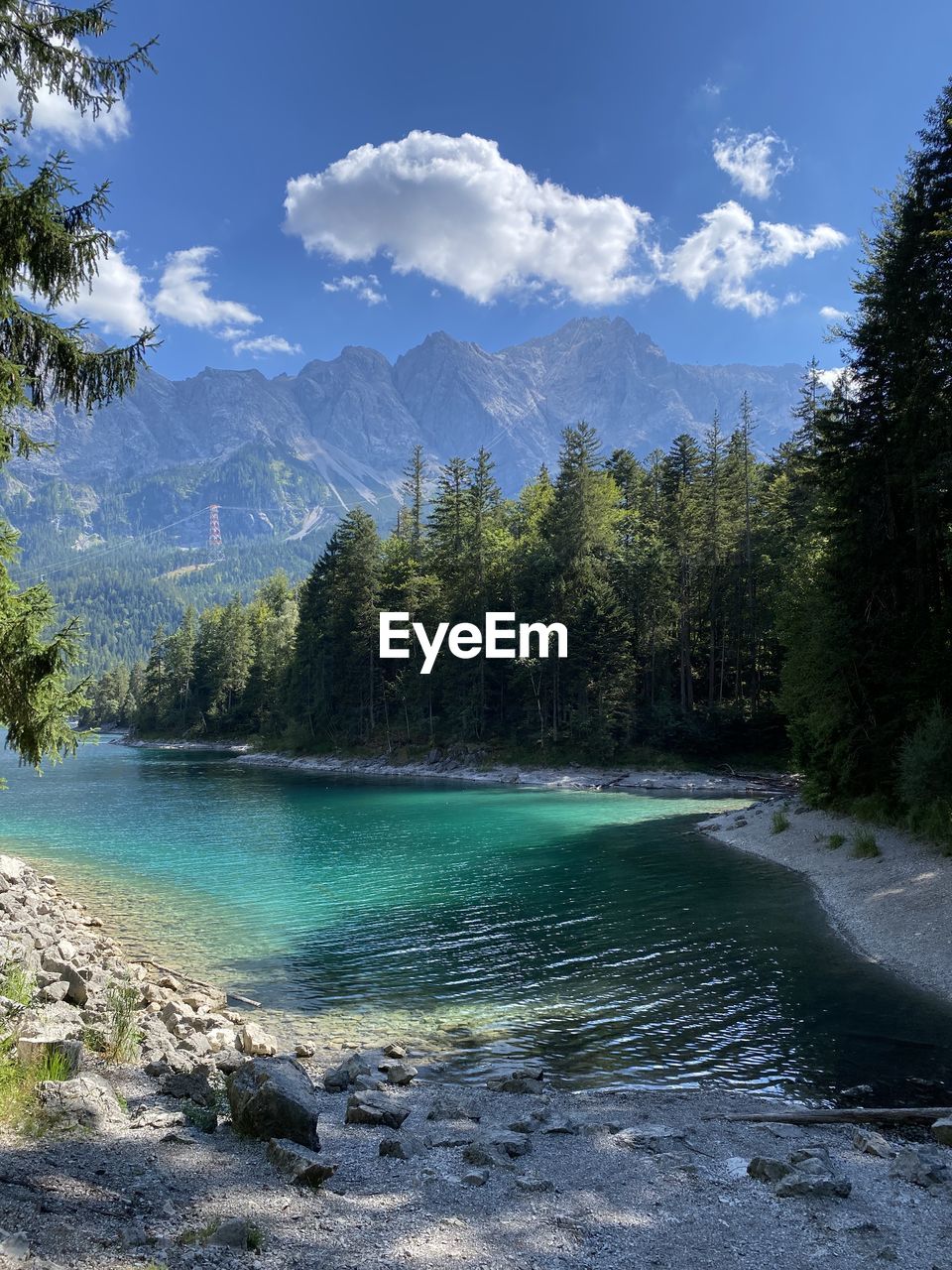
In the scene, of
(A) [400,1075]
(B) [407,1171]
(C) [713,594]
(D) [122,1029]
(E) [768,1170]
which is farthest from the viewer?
(C) [713,594]

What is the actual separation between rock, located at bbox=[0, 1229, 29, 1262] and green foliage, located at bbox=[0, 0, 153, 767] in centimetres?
686

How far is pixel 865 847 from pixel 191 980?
61.9ft

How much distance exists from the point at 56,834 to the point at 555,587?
41635 millimetres

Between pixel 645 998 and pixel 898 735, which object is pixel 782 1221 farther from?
pixel 898 735

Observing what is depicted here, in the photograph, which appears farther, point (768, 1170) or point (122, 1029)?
point (122, 1029)

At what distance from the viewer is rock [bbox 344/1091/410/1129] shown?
8445 mm

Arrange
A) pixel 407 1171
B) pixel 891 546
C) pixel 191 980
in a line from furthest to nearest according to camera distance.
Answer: pixel 891 546
pixel 191 980
pixel 407 1171

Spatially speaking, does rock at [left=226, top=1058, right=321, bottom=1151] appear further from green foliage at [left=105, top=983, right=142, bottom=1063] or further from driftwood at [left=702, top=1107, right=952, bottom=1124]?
driftwood at [left=702, top=1107, right=952, bottom=1124]

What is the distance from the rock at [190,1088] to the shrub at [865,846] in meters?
20.0

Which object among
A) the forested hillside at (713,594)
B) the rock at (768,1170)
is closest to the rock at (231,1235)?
the rock at (768,1170)

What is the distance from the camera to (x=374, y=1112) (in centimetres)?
843

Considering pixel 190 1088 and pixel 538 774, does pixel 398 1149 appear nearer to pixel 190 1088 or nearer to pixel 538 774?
pixel 190 1088

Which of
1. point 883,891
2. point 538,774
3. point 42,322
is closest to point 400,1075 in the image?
point 42,322

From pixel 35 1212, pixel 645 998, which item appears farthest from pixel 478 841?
pixel 35 1212
